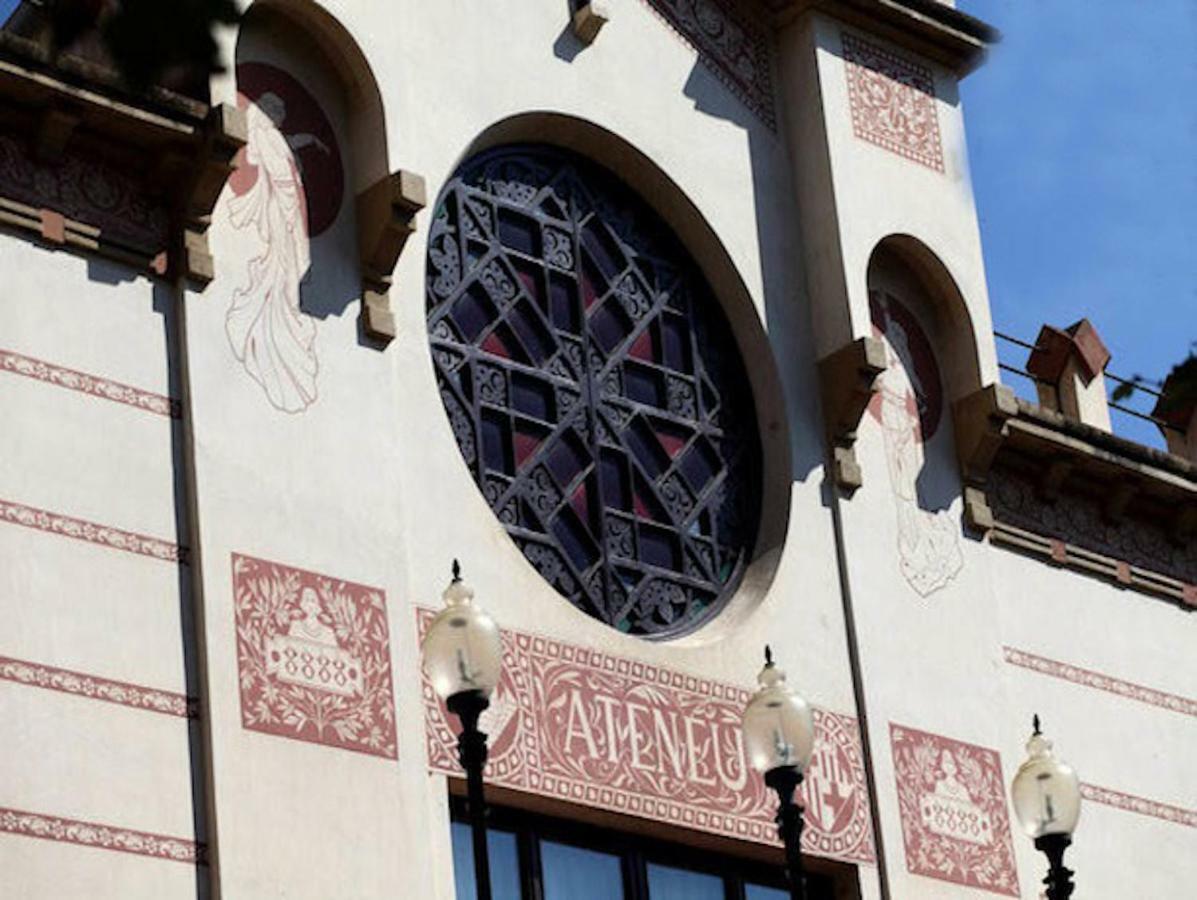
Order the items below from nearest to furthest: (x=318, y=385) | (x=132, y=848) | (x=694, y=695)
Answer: (x=132, y=848) → (x=318, y=385) → (x=694, y=695)

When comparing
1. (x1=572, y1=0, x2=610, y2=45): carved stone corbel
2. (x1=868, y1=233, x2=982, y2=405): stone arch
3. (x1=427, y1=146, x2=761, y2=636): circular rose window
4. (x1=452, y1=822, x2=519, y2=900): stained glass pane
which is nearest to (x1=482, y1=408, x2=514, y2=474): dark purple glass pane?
(x1=427, y1=146, x2=761, y2=636): circular rose window

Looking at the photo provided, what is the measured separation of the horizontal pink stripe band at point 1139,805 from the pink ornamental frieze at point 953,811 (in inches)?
36.5

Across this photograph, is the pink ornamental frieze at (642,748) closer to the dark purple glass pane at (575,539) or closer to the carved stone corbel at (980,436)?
the dark purple glass pane at (575,539)

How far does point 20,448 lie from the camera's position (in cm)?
1059

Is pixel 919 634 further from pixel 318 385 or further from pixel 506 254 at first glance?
pixel 318 385

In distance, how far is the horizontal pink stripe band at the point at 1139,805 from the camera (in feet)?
48.1

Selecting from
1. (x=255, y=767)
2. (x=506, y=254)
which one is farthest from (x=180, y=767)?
(x=506, y=254)

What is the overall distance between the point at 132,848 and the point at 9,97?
10.7 feet

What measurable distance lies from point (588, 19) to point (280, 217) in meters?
2.56

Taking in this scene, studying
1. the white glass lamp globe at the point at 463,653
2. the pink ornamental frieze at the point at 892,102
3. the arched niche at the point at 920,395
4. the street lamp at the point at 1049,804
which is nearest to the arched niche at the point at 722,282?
the arched niche at the point at 920,395

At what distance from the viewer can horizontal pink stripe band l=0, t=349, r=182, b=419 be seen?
10.8 m

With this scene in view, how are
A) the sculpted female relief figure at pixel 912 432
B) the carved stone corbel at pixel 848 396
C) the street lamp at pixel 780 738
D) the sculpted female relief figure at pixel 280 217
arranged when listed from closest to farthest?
the street lamp at pixel 780 738, the sculpted female relief figure at pixel 280 217, the carved stone corbel at pixel 848 396, the sculpted female relief figure at pixel 912 432

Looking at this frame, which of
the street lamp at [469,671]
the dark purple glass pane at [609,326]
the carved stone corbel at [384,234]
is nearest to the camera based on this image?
the street lamp at [469,671]

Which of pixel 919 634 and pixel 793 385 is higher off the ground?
pixel 793 385
